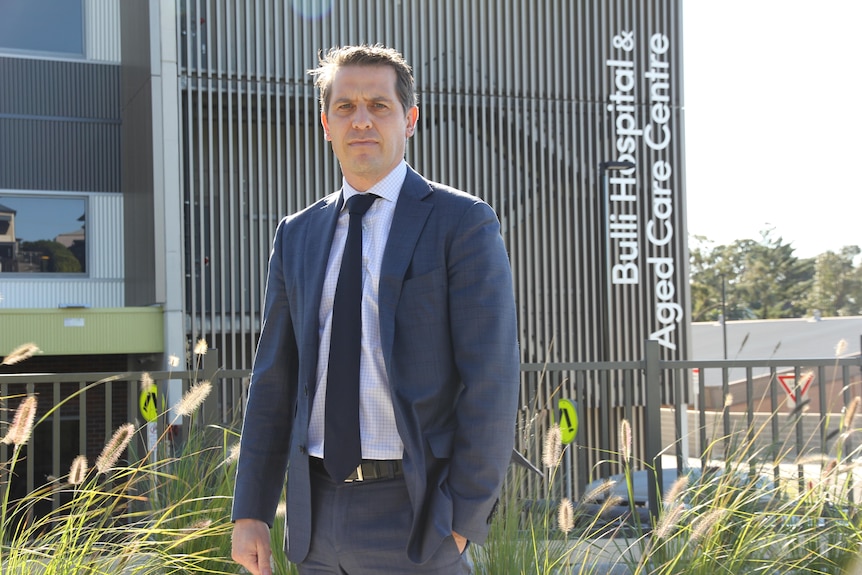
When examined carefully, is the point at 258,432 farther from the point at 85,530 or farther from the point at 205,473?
the point at 205,473

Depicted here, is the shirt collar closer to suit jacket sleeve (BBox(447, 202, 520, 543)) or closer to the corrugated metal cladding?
suit jacket sleeve (BBox(447, 202, 520, 543))

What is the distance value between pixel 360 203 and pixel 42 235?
566 inches

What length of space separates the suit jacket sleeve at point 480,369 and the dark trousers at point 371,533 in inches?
3.7

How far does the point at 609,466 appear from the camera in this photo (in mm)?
15953

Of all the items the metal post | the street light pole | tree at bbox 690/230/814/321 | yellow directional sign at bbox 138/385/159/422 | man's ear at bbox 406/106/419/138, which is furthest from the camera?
tree at bbox 690/230/814/321

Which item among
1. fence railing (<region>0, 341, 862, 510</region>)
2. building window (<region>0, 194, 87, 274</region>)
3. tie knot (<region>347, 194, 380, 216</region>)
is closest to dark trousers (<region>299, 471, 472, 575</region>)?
tie knot (<region>347, 194, 380, 216</region>)

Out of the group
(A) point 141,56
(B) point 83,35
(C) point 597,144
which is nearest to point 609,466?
(C) point 597,144

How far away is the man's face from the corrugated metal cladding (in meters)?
14.4

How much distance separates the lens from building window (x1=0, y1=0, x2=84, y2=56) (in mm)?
15273

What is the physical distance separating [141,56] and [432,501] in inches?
539

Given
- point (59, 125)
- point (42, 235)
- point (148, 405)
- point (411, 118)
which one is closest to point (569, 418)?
point (148, 405)

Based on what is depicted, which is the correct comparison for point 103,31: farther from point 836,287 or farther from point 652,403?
point 836,287

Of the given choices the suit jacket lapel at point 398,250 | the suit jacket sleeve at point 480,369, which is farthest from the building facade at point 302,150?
the suit jacket sleeve at point 480,369

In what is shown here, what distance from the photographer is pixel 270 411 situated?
7.10ft
